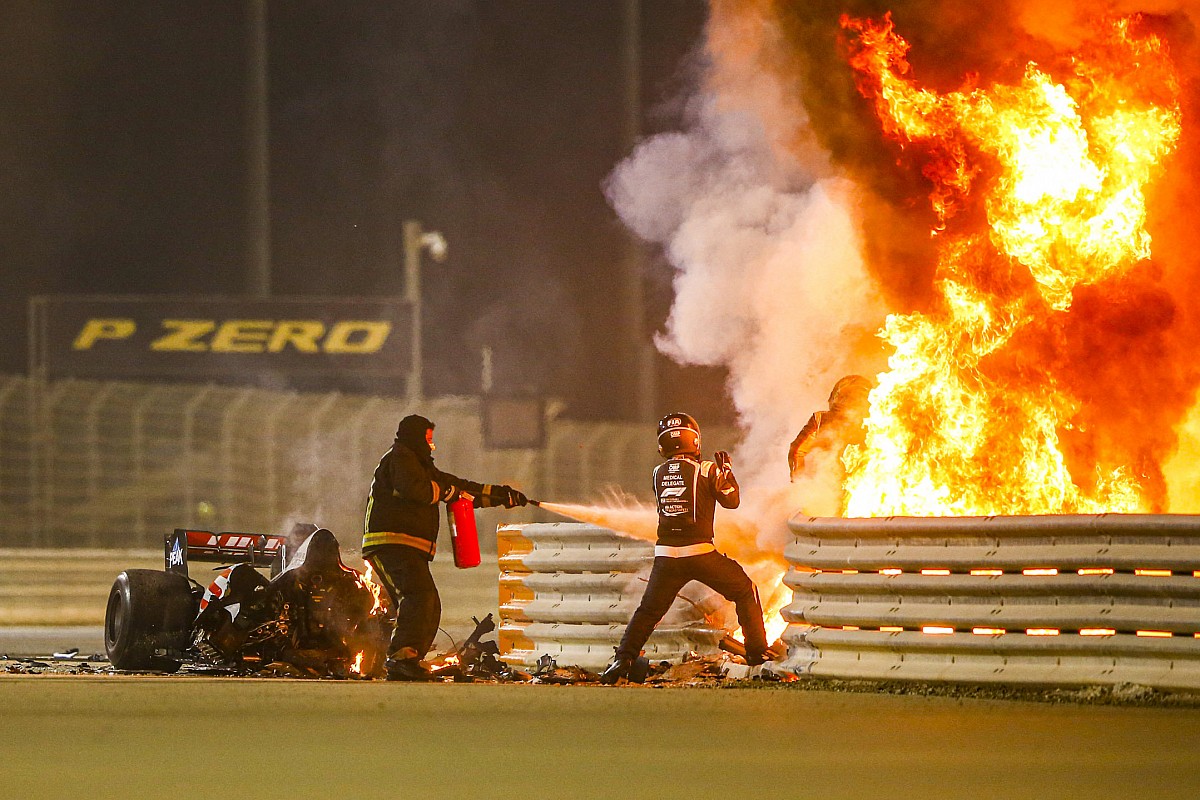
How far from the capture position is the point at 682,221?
16.0 m

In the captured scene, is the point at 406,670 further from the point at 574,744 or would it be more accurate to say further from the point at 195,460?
the point at 195,460

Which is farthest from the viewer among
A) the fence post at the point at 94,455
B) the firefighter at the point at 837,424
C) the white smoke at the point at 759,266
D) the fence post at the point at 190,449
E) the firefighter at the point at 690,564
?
the fence post at the point at 190,449

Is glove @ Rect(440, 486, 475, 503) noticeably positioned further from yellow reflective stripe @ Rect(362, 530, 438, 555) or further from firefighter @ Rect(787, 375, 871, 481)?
firefighter @ Rect(787, 375, 871, 481)

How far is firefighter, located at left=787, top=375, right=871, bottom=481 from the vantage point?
43.8ft

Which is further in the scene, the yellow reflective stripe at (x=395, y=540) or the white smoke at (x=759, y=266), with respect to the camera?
the white smoke at (x=759, y=266)

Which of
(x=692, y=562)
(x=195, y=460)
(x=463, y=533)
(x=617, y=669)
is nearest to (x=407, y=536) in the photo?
(x=463, y=533)

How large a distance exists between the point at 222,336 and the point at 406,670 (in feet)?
63.4

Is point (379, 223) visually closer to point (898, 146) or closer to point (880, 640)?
point (898, 146)

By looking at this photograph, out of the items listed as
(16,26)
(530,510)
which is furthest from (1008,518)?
(16,26)

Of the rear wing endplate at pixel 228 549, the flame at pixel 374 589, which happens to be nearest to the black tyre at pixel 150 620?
the rear wing endplate at pixel 228 549

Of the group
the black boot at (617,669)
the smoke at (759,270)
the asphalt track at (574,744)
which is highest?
the smoke at (759,270)

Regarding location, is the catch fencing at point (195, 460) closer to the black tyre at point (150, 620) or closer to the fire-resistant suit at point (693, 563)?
Result: the black tyre at point (150, 620)

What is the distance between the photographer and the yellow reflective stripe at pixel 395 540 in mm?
11992

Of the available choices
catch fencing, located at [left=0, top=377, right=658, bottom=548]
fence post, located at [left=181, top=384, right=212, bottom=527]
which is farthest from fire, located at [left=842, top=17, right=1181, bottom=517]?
fence post, located at [left=181, top=384, right=212, bottom=527]
